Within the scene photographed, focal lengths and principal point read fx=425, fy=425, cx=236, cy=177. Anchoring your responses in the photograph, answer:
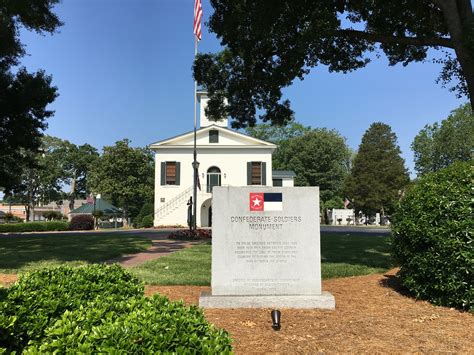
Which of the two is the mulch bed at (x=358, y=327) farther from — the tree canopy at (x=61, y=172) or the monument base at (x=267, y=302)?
the tree canopy at (x=61, y=172)

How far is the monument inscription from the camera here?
603 centimetres

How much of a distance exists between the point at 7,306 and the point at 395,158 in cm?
6059

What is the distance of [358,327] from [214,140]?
114 ft

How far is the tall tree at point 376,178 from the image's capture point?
55.7 metres

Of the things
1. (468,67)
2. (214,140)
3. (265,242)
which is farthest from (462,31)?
(214,140)

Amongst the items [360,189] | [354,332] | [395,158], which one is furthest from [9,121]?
[395,158]

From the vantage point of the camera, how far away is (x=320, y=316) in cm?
541

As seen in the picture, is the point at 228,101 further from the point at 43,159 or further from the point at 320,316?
the point at 43,159

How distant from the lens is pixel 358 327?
4941 mm

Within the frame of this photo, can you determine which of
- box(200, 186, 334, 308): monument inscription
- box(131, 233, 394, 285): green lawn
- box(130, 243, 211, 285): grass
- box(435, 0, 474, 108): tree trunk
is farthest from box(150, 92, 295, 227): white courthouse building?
box(200, 186, 334, 308): monument inscription

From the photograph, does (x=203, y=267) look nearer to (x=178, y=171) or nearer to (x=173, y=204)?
(x=173, y=204)

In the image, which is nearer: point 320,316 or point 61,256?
point 320,316

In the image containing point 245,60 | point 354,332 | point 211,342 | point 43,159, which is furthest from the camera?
point 43,159

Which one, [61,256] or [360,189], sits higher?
[360,189]
